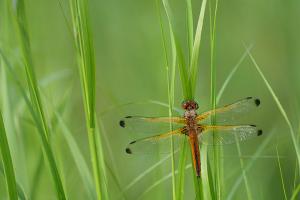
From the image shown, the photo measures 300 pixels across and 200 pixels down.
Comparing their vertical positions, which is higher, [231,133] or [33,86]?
[33,86]

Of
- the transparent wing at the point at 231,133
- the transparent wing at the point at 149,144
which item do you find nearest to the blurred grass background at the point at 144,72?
the transparent wing at the point at 149,144

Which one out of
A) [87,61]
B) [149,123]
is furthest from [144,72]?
[87,61]

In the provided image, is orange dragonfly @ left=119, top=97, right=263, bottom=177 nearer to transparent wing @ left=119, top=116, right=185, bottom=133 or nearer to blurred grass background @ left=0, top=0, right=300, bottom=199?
transparent wing @ left=119, top=116, right=185, bottom=133

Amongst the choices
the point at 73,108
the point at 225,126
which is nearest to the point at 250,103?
the point at 225,126

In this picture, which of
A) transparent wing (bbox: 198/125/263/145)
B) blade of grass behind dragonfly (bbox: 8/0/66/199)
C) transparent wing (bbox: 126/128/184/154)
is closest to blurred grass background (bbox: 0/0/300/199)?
transparent wing (bbox: 126/128/184/154)

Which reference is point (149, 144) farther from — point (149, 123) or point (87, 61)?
Answer: point (87, 61)

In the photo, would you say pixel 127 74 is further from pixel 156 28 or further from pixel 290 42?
pixel 290 42

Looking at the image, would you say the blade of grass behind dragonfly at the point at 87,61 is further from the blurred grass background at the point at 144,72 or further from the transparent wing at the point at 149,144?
the blurred grass background at the point at 144,72
